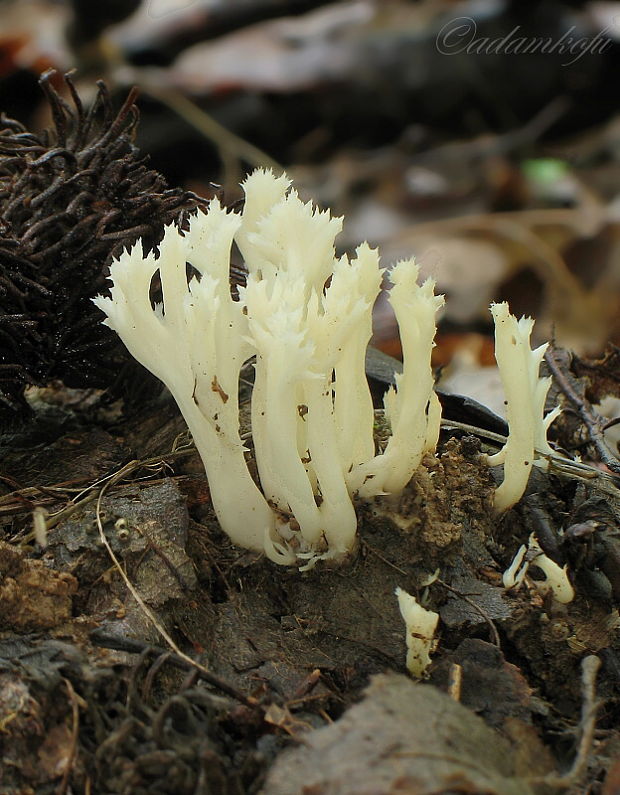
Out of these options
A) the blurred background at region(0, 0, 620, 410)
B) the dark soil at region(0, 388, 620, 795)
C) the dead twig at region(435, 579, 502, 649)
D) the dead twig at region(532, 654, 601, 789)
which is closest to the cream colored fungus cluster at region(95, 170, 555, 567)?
the dark soil at region(0, 388, 620, 795)

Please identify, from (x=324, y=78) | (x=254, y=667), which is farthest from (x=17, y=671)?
(x=324, y=78)

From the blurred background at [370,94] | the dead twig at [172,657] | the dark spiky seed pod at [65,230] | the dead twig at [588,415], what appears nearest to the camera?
the dead twig at [172,657]

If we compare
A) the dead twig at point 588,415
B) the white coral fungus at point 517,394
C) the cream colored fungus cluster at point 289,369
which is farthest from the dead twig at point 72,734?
the dead twig at point 588,415

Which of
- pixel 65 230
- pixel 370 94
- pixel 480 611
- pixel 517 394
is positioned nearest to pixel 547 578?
pixel 480 611

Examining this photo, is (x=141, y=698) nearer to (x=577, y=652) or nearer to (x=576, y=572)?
(x=577, y=652)

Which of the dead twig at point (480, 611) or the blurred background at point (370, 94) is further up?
the blurred background at point (370, 94)

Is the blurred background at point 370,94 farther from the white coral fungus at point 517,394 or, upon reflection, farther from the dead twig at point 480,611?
the dead twig at point 480,611

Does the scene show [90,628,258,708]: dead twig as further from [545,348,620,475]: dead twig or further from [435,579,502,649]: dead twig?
[545,348,620,475]: dead twig
